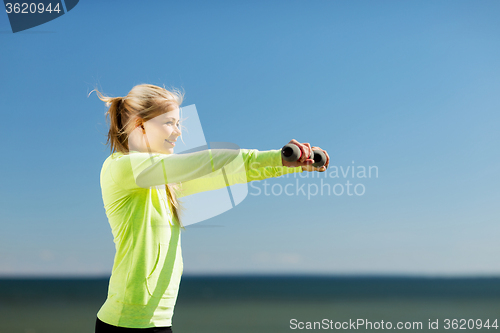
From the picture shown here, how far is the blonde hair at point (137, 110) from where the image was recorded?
A: 1.74m

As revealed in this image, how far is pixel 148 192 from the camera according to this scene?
1.64 m

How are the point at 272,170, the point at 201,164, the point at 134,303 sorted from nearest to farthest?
the point at 201,164, the point at 134,303, the point at 272,170

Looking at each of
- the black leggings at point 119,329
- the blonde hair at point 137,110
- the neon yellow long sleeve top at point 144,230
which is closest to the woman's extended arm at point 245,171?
the neon yellow long sleeve top at point 144,230

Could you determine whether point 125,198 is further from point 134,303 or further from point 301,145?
point 301,145

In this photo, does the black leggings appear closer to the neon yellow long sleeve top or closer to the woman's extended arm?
the neon yellow long sleeve top

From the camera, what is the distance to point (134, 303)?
5.12 ft

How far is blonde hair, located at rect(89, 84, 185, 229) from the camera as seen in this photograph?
5.71 feet

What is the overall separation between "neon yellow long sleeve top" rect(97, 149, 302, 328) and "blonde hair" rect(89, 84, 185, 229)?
0.13m

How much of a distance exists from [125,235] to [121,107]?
59 cm

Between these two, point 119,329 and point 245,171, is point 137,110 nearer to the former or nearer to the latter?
point 245,171

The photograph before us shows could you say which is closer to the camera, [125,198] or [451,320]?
[125,198]

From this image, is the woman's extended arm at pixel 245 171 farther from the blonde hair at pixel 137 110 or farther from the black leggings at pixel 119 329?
the black leggings at pixel 119 329

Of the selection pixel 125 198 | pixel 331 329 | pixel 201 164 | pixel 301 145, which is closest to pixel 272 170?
pixel 301 145

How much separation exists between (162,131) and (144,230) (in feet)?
1.42
